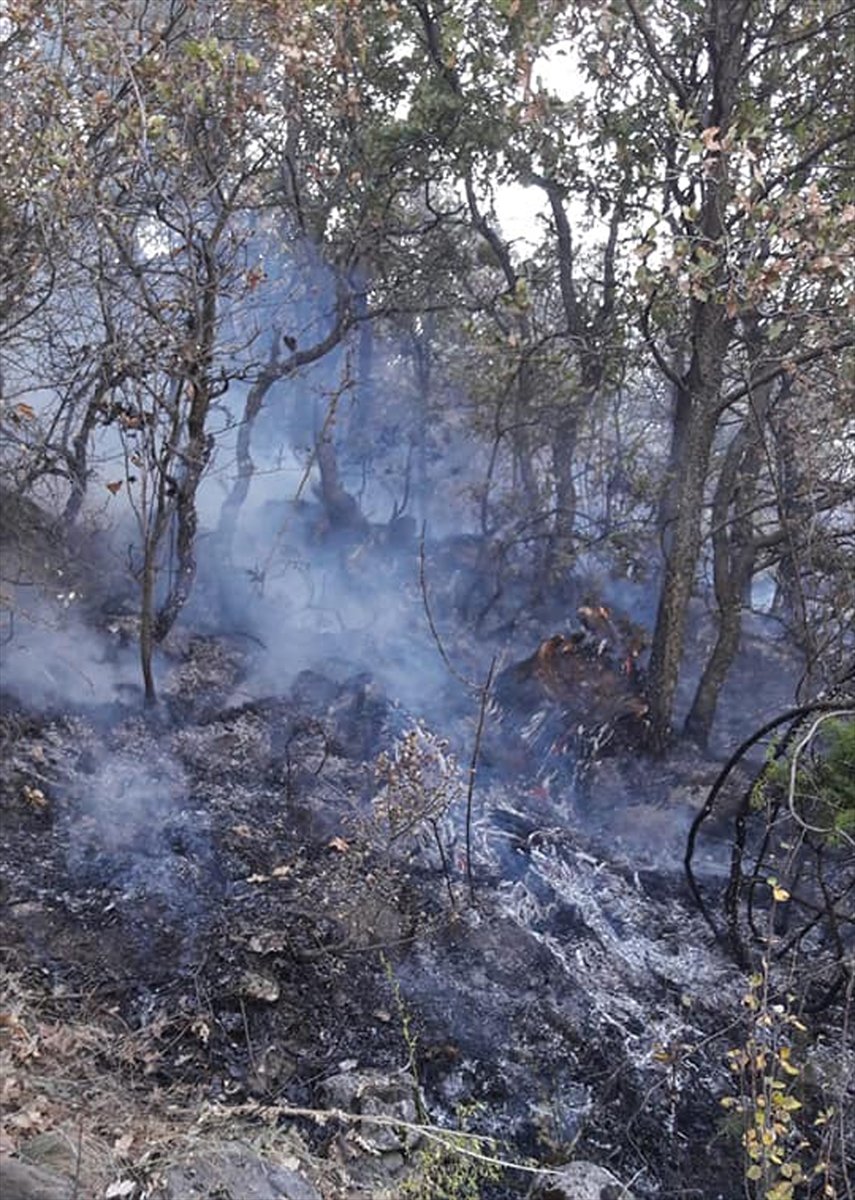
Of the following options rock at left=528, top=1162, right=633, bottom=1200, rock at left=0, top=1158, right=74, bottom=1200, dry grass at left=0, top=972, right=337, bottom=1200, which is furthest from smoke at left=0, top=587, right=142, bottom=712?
rock at left=528, top=1162, right=633, bottom=1200

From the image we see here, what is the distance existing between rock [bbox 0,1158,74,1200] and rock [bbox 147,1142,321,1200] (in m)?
0.35

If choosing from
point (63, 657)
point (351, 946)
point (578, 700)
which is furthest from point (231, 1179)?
point (578, 700)

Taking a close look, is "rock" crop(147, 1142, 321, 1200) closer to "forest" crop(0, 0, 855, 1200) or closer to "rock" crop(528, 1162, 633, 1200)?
"forest" crop(0, 0, 855, 1200)

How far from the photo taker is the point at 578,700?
817 cm

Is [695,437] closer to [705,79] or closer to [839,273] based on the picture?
[839,273]

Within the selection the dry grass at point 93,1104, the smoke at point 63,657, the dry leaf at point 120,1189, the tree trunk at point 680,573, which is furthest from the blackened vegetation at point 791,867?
the smoke at point 63,657

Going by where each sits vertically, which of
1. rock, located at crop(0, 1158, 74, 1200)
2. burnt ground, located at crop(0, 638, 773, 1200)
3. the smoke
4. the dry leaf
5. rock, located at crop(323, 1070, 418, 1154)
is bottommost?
rock, located at crop(0, 1158, 74, 1200)

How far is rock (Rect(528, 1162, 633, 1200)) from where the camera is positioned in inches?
144

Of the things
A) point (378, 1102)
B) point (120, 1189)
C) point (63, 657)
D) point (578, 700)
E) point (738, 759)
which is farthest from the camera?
point (578, 700)

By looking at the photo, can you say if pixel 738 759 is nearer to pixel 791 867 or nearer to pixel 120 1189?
pixel 791 867

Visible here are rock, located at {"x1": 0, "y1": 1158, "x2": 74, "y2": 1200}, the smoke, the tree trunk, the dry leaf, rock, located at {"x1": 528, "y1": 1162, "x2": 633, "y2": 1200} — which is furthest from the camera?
the tree trunk

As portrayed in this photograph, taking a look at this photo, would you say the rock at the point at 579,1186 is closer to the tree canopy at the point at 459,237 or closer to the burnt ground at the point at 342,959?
the burnt ground at the point at 342,959

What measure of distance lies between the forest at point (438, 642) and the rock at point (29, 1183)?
26 mm

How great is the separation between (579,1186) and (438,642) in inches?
107
